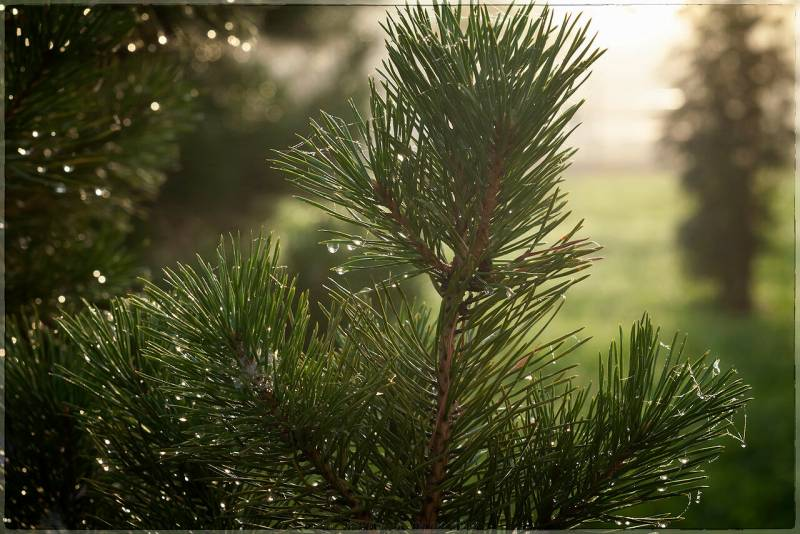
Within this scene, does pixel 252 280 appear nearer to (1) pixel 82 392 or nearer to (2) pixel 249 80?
(1) pixel 82 392

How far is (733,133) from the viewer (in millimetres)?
4625

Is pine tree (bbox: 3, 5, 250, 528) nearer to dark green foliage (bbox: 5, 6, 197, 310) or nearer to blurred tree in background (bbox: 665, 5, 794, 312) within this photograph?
dark green foliage (bbox: 5, 6, 197, 310)

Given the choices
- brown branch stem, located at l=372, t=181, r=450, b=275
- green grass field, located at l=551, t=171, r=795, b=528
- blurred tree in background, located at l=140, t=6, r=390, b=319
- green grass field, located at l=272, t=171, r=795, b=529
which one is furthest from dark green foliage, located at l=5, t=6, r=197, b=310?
green grass field, located at l=551, t=171, r=795, b=528

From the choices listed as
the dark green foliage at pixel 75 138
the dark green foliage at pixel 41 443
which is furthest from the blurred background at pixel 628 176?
the dark green foliage at pixel 41 443

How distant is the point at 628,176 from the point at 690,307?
5.82ft

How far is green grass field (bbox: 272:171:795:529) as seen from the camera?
2389mm

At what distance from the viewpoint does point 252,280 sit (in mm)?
307

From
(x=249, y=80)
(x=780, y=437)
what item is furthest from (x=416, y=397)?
(x=780, y=437)

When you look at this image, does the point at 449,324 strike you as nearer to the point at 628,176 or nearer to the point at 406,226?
the point at 406,226

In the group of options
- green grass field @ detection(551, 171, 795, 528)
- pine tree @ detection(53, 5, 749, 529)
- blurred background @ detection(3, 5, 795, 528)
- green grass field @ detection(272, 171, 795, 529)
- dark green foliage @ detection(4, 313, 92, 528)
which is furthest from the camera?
green grass field @ detection(551, 171, 795, 528)

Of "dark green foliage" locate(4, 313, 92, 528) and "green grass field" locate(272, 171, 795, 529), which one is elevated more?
"green grass field" locate(272, 171, 795, 529)

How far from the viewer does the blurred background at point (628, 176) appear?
2.29 feet

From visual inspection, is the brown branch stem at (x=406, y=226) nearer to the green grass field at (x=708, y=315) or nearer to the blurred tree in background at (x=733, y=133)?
the green grass field at (x=708, y=315)

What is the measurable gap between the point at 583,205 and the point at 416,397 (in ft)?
19.2
